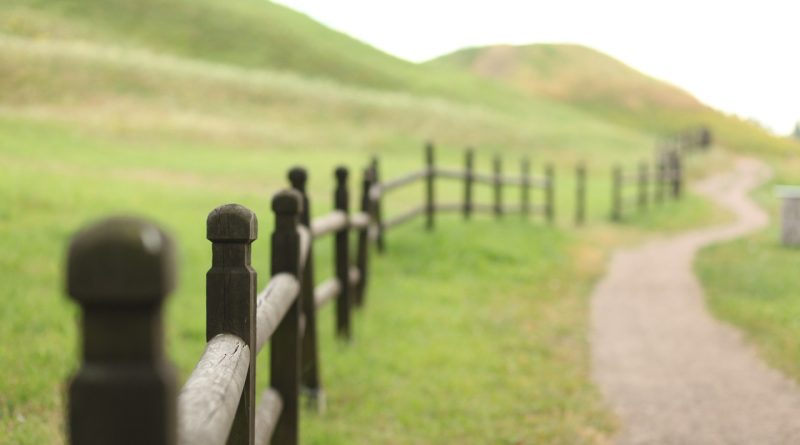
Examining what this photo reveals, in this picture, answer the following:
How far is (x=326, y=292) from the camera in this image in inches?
261

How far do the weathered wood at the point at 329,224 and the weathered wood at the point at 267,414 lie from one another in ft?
6.74

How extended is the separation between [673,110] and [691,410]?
78112 mm

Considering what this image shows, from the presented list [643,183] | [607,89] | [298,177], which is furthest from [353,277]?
[607,89]

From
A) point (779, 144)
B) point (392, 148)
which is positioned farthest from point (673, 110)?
point (392, 148)

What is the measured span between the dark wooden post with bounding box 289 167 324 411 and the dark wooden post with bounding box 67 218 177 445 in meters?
4.24

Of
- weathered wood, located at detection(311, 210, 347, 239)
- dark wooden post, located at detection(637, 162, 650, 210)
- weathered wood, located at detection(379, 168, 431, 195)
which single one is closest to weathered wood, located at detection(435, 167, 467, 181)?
weathered wood, located at detection(379, 168, 431, 195)

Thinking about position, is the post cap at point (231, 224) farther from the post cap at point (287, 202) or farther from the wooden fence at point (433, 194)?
the wooden fence at point (433, 194)

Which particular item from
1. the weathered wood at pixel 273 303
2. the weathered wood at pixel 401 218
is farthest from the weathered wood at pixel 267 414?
the weathered wood at pixel 401 218

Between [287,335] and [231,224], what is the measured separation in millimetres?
1893

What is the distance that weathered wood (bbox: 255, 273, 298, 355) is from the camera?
3.04 meters

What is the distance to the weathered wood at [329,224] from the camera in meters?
6.04

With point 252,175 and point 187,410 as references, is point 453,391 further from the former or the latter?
point 252,175

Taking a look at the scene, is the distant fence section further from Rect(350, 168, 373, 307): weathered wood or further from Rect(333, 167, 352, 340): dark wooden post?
Rect(350, 168, 373, 307): weathered wood

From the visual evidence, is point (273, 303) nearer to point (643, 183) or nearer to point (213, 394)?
point (213, 394)
